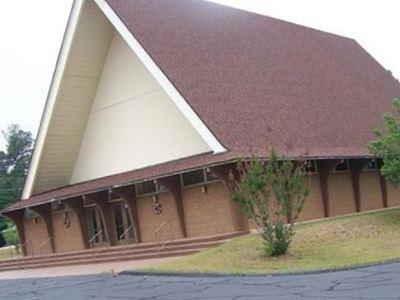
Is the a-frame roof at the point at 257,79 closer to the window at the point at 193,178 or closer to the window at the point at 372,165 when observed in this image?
the window at the point at 372,165

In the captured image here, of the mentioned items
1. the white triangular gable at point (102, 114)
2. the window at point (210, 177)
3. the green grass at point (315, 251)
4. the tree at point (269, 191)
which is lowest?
the green grass at point (315, 251)

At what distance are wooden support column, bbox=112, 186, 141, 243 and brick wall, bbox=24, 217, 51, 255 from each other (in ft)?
22.3

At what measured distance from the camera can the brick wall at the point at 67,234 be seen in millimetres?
27297

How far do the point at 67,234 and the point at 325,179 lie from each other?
11778 mm

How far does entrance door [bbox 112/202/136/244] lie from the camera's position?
2512 cm

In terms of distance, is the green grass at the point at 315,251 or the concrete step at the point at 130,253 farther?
the concrete step at the point at 130,253

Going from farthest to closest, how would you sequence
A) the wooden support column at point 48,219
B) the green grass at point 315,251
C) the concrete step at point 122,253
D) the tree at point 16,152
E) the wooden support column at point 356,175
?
1. the tree at point 16,152
2. the wooden support column at point 48,219
3. the wooden support column at point 356,175
4. the concrete step at point 122,253
5. the green grass at point 315,251

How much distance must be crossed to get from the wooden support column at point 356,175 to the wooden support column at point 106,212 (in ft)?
31.9

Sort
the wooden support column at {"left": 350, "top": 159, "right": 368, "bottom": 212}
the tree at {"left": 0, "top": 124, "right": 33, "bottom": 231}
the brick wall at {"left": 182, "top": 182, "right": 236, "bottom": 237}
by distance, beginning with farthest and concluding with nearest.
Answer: the tree at {"left": 0, "top": 124, "right": 33, "bottom": 231} < the wooden support column at {"left": 350, "top": 159, "right": 368, "bottom": 212} < the brick wall at {"left": 182, "top": 182, "right": 236, "bottom": 237}

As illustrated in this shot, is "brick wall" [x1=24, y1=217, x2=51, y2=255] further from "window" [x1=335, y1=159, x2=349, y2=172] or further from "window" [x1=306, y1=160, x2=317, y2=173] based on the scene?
"window" [x1=335, y1=159, x2=349, y2=172]

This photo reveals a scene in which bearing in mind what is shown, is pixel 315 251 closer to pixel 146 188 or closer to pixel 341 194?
pixel 341 194

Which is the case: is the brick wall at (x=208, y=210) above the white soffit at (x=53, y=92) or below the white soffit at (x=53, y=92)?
below

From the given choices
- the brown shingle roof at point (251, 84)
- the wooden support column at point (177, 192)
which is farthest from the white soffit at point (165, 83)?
the wooden support column at point (177, 192)

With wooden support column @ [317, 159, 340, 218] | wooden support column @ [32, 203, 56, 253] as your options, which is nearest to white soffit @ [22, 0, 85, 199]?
wooden support column @ [32, 203, 56, 253]
